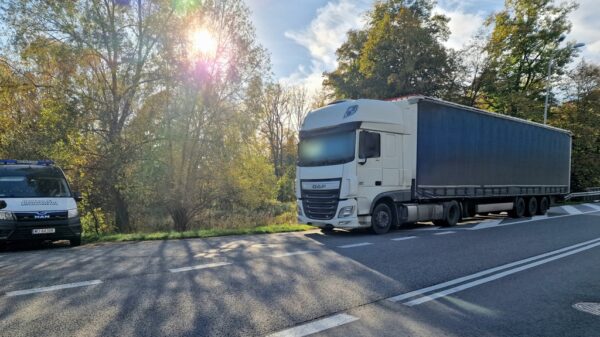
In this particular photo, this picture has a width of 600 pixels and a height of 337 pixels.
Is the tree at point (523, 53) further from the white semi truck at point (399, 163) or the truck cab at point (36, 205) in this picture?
the truck cab at point (36, 205)

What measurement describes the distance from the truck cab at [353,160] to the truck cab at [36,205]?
20.0 feet

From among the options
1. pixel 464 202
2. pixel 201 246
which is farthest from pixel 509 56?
pixel 201 246

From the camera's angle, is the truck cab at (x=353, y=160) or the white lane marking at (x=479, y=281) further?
the truck cab at (x=353, y=160)

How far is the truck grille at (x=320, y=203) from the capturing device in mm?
10008

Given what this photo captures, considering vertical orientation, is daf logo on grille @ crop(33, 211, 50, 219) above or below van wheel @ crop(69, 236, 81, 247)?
above

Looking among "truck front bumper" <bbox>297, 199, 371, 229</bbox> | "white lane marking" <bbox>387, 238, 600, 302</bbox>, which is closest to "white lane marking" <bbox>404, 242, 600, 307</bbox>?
"white lane marking" <bbox>387, 238, 600, 302</bbox>

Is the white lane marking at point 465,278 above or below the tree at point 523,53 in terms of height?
below

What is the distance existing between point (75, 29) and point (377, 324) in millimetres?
16165

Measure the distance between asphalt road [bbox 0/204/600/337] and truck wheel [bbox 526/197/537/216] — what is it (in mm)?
9236

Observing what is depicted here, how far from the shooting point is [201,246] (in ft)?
27.7

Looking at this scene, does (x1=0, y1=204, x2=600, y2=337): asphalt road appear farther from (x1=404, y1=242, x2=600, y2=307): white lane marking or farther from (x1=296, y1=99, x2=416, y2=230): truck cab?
(x1=296, y1=99, x2=416, y2=230): truck cab

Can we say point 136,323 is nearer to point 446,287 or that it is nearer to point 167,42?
point 446,287

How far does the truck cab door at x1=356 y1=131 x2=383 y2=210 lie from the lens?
9.83 meters

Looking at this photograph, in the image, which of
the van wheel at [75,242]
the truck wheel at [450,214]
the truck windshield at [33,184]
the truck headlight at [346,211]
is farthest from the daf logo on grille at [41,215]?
the truck wheel at [450,214]
